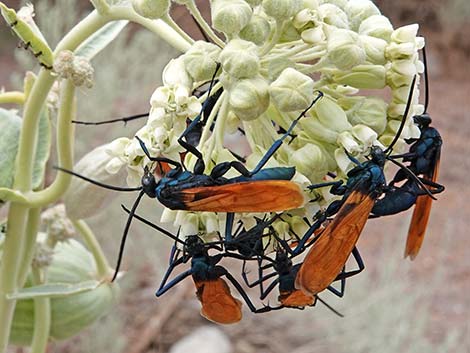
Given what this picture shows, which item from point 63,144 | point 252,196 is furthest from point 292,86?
point 63,144

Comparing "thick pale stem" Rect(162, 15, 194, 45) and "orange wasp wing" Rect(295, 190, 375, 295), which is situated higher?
"thick pale stem" Rect(162, 15, 194, 45)

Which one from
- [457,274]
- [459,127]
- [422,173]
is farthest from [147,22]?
[459,127]

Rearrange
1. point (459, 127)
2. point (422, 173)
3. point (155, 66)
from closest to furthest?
1. point (422, 173)
2. point (155, 66)
3. point (459, 127)

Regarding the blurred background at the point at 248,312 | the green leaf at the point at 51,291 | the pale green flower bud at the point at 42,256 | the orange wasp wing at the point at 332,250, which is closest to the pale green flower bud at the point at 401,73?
the orange wasp wing at the point at 332,250

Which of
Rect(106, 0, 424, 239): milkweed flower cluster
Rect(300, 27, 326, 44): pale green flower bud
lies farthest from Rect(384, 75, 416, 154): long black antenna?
Rect(300, 27, 326, 44): pale green flower bud

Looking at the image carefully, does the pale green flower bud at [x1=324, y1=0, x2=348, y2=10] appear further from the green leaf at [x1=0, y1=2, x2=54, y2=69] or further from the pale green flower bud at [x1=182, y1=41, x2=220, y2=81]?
the green leaf at [x1=0, y1=2, x2=54, y2=69]

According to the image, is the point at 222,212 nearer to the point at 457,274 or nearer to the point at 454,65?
the point at 457,274

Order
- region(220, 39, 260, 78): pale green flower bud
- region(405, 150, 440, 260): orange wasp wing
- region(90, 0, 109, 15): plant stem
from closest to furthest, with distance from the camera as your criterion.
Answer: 1. region(220, 39, 260, 78): pale green flower bud
2. region(90, 0, 109, 15): plant stem
3. region(405, 150, 440, 260): orange wasp wing

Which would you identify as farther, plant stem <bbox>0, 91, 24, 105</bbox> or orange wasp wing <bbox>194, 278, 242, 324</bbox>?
plant stem <bbox>0, 91, 24, 105</bbox>
